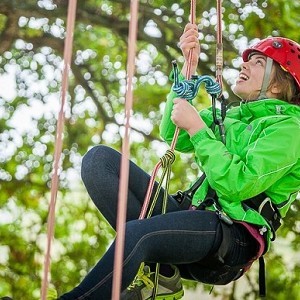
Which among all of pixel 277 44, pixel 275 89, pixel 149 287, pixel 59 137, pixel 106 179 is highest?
pixel 277 44

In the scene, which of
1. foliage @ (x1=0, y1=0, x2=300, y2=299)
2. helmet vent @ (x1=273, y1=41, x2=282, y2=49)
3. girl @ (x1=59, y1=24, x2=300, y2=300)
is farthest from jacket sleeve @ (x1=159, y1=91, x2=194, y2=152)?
foliage @ (x1=0, y1=0, x2=300, y2=299)

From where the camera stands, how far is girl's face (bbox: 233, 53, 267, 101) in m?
2.23

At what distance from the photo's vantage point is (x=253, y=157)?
79.5 inches

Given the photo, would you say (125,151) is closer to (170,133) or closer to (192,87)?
(192,87)

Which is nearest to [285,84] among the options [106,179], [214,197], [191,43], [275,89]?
[275,89]

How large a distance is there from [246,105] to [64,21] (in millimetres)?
2464

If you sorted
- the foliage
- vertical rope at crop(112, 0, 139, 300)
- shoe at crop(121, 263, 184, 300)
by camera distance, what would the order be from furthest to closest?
the foliage → shoe at crop(121, 263, 184, 300) → vertical rope at crop(112, 0, 139, 300)

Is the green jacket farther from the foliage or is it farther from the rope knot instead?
the foliage

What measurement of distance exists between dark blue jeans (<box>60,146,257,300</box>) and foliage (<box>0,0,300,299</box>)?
Result: 7.22 feet

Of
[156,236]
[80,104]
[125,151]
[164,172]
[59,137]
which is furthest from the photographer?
[80,104]

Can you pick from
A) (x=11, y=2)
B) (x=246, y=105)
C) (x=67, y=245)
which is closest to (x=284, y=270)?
(x=67, y=245)

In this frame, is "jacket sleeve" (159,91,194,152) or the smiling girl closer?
the smiling girl

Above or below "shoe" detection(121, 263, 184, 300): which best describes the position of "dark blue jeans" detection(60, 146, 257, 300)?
above

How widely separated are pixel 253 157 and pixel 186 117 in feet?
0.61
